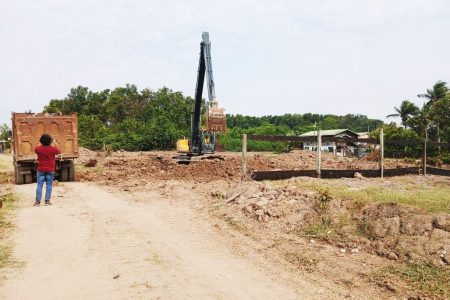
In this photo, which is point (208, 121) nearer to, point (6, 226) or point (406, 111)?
point (6, 226)

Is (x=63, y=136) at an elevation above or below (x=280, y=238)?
above

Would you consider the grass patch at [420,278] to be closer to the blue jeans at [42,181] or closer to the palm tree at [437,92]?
the blue jeans at [42,181]

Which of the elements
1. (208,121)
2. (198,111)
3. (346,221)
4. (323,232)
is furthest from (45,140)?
(198,111)

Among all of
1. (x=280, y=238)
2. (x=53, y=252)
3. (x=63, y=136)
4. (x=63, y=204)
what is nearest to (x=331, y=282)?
(x=280, y=238)

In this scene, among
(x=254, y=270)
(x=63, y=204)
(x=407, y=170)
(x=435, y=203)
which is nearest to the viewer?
(x=254, y=270)

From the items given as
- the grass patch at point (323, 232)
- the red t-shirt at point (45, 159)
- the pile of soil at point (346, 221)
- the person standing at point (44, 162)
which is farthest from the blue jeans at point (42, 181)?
the grass patch at point (323, 232)

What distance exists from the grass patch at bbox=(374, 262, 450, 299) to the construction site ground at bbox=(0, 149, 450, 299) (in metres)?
0.01

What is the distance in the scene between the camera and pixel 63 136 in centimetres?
1606

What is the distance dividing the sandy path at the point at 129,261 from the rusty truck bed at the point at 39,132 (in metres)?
6.25

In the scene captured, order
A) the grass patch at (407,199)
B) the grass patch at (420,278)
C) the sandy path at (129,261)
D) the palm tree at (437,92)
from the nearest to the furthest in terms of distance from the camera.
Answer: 1. the grass patch at (420,278)
2. the sandy path at (129,261)
3. the grass patch at (407,199)
4. the palm tree at (437,92)

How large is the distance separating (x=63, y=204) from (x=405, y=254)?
27.6 feet

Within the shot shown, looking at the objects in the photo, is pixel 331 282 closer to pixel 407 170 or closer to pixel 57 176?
pixel 407 170

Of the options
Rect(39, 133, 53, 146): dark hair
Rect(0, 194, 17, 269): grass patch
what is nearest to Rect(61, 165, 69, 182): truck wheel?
Rect(0, 194, 17, 269): grass patch

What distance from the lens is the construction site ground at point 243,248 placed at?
5.10m
